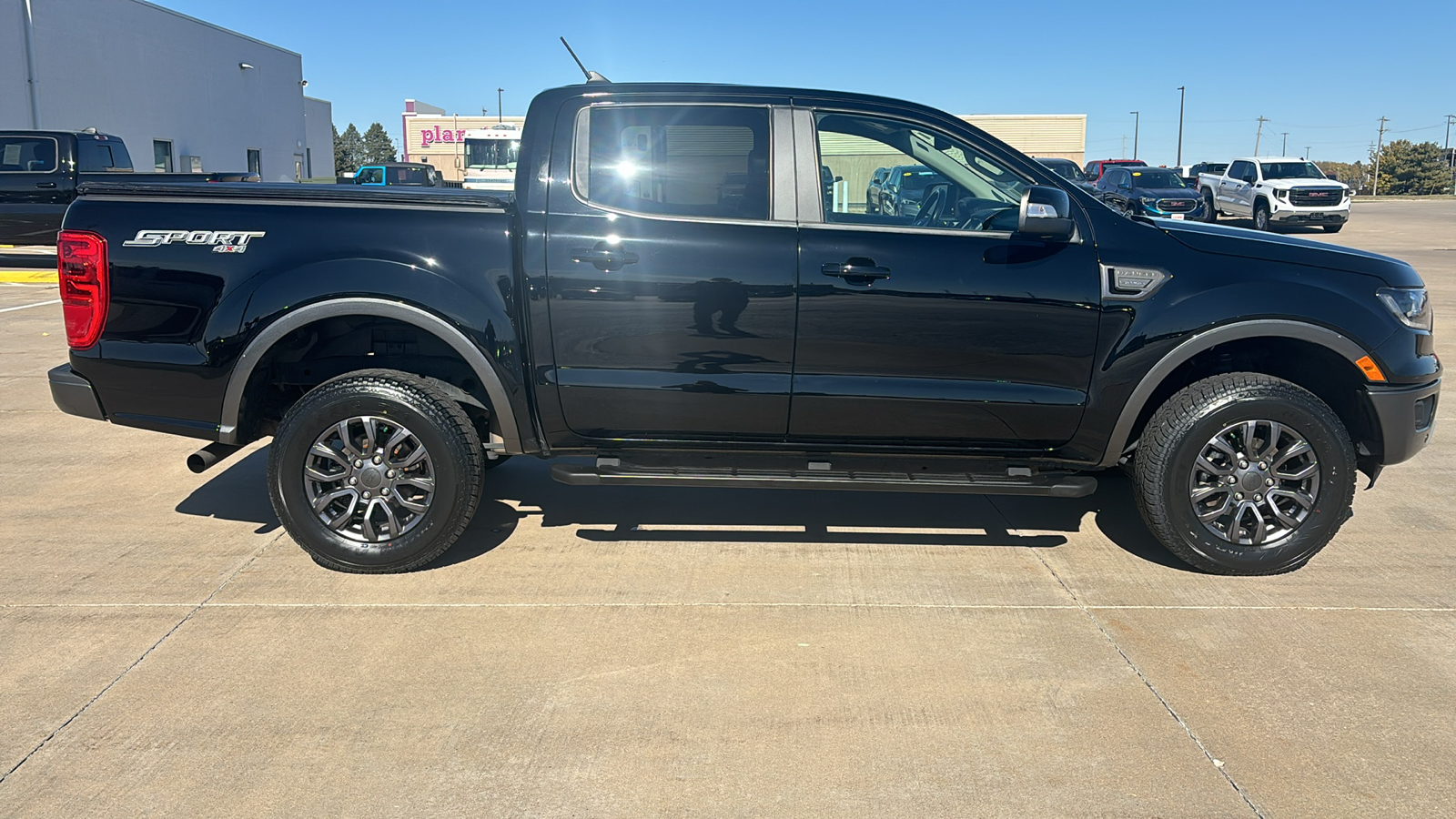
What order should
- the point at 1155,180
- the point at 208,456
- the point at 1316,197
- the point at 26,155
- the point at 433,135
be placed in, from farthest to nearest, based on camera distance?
the point at 433,135 < the point at 1155,180 < the point at 1316,197 < the point at 26,155 < the point at 208,456

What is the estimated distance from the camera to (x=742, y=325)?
14.6ft

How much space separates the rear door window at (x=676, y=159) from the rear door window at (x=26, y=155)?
17169 millimetres

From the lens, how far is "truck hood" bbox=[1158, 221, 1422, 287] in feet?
14.9

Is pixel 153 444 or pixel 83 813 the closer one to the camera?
pixel 83 813

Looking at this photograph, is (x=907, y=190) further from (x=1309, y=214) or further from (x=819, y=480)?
(x=1309, y=214)

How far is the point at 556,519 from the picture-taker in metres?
5.41

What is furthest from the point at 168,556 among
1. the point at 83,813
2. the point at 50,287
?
the point at 50,287

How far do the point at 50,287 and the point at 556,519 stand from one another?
13271mm

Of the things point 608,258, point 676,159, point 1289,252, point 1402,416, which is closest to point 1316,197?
point 1402,416

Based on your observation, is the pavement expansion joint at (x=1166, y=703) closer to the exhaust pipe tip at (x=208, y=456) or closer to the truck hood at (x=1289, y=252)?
the truck hood at (x=1289, y=252)

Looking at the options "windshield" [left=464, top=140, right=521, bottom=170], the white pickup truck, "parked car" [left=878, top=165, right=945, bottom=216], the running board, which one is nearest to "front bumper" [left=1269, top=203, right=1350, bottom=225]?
the white pickup truck

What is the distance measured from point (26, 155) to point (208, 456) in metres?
16.6

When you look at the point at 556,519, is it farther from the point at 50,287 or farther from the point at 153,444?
the point at 50,287

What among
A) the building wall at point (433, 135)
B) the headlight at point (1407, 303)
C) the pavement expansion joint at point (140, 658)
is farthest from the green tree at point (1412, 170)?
the pavement expansion joint at point (140, 658)
